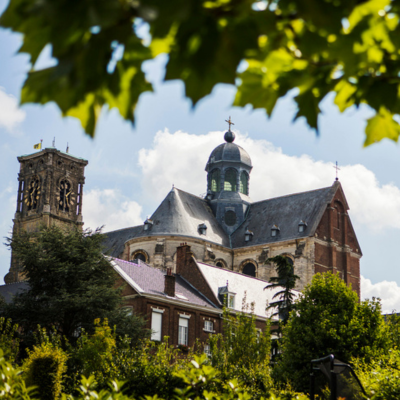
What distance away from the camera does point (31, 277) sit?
26.8m

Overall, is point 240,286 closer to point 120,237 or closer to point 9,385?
point 120,237

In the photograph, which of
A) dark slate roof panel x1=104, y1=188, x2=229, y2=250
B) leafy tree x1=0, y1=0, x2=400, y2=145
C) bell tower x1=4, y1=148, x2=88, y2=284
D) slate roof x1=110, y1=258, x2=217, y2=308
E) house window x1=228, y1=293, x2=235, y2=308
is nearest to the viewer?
leafy tree x1=0, y1=0, x2=400, y2=145

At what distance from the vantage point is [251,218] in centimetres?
5700

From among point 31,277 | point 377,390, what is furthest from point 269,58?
point 31,277

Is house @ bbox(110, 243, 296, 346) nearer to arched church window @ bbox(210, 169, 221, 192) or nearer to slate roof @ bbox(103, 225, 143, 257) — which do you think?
slate roof @ bbox(103, 225, 143, 257)

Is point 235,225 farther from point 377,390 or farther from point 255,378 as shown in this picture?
point 377,390

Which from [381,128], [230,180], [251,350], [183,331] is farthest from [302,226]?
[381,128]

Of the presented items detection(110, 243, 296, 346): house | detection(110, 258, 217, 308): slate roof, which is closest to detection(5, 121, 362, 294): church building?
detection(110, 243, 296, 346): house

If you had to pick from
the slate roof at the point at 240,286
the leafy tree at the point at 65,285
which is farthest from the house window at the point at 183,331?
the leafy tree at the point at 65,285

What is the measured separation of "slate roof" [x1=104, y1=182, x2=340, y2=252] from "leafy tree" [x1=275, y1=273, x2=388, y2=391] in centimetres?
2500

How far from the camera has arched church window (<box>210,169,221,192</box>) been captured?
196 feet

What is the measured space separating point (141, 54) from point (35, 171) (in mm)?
69708

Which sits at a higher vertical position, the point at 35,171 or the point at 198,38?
the point at 35,171

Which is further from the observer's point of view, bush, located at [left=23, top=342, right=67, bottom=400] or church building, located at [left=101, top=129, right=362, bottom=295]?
church building, located at [left=101, top=129, right=362, bottom=295]
